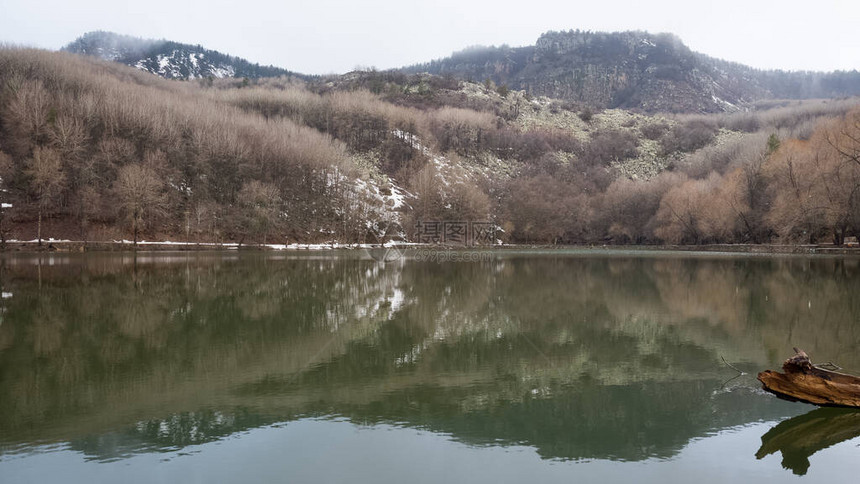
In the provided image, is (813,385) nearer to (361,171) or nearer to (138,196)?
(138,196)

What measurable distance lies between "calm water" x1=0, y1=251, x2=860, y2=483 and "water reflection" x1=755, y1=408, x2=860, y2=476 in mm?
39

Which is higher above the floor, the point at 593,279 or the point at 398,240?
the point at 593,279

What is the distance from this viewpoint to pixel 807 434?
320 inches

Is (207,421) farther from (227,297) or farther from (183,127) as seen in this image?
(183,127)

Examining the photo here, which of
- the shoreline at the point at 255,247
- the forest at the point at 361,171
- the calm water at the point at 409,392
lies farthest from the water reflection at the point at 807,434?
the shoreline at the point at 255,247

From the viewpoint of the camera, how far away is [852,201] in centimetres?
5378

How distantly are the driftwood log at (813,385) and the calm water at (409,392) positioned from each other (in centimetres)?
22

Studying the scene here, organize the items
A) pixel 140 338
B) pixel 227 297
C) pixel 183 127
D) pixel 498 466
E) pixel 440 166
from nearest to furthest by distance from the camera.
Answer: pixel 498 466 → pixel 140 338 → pixel 227 297 → pixel 183 127 → pixel 440 166

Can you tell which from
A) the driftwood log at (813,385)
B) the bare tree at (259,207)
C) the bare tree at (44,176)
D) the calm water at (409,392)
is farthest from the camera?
the bare tree at (259,207)

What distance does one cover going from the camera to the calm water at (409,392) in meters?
7.11

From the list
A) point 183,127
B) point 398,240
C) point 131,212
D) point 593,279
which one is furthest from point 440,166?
point 593,279

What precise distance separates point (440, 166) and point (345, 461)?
116723 mm

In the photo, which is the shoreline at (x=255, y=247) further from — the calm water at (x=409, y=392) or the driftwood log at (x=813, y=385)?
the driftwood log at (x=813, y=385)

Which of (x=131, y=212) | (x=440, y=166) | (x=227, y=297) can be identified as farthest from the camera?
(x=440, y=166)
